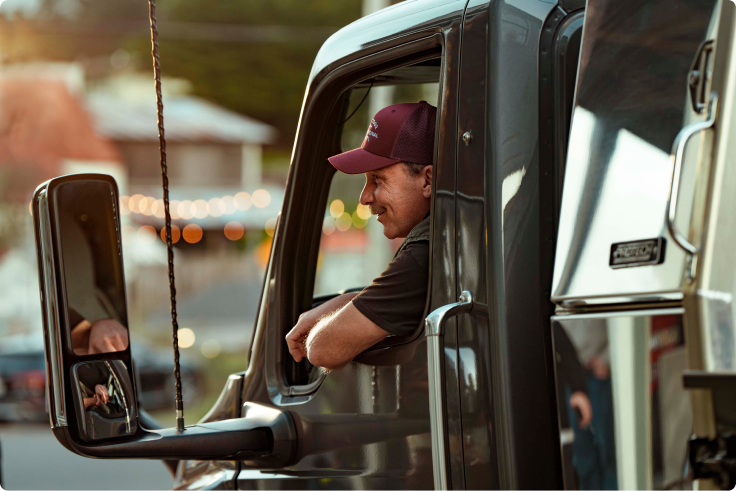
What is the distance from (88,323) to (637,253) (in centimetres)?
124

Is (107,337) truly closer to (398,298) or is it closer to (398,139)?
(398,298)

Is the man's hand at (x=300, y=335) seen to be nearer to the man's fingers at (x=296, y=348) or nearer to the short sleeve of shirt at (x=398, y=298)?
the man's fingers at (x=296, y=348)

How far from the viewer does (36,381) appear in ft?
44.7

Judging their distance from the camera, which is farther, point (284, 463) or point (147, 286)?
point (147, 286)

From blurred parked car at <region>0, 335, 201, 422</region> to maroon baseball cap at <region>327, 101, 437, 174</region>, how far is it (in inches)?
460

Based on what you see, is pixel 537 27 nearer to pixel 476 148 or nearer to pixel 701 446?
pixel 476 148

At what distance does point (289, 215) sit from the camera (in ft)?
8.43

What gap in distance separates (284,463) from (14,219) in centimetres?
2263

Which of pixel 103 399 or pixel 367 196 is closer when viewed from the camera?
pixel 103 399

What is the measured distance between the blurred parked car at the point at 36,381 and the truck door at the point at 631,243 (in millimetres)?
12306

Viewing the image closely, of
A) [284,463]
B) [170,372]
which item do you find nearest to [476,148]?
[284,463]

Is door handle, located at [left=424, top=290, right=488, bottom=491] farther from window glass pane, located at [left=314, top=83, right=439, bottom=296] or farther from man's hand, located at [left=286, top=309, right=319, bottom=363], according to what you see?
window glass pane, located at [left=314, top=83, right=439, bottom=296]

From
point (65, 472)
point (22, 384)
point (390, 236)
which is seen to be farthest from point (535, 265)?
point (22, 384)

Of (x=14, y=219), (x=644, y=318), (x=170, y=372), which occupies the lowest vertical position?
(x=170, y=372)
